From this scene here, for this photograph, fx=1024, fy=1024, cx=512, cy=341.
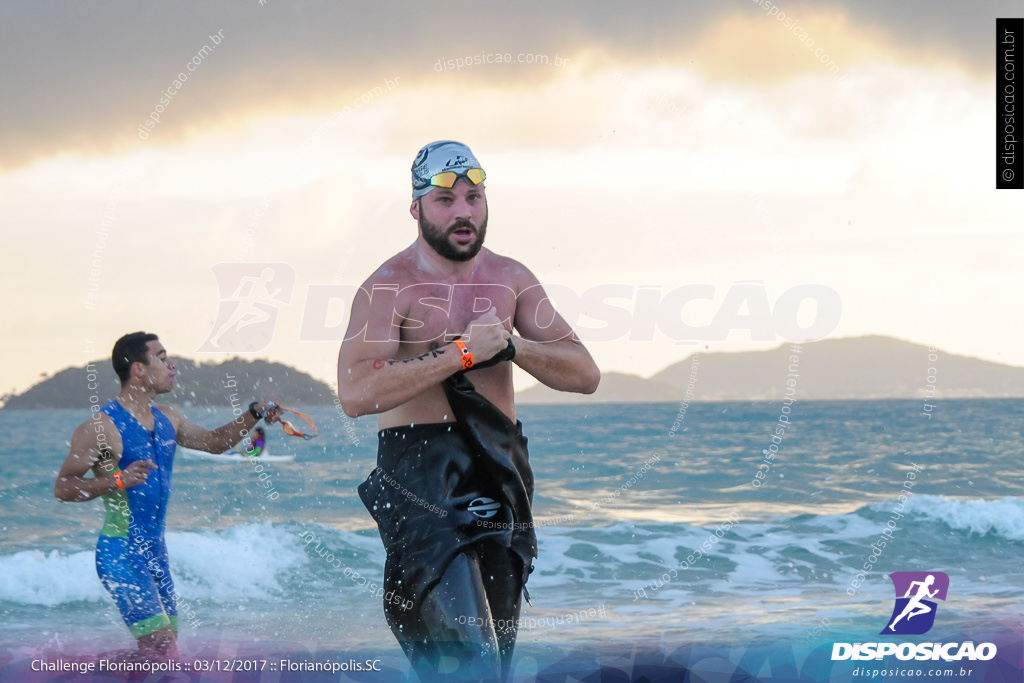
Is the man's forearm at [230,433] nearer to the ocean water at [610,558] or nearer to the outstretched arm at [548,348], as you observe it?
the ocean water at [610,558]

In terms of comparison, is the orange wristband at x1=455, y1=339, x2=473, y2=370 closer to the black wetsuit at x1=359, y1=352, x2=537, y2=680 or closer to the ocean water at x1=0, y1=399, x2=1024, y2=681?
the black wetsuit at x1=359, y1=352, x2=537, y2=680

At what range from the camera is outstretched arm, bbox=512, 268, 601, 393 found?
3824 millimetres

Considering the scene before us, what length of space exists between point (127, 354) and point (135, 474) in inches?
27.9

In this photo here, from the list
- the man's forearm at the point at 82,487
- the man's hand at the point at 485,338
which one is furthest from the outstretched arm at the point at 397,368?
the man's forearm at the point at 82,487

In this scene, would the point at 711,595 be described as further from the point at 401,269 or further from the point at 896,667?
the point at 401,269

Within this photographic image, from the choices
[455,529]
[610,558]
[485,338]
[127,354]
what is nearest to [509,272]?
[485,338]

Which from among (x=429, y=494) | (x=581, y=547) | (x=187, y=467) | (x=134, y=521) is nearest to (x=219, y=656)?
(x=134, y=521)

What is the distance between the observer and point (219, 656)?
8039mm

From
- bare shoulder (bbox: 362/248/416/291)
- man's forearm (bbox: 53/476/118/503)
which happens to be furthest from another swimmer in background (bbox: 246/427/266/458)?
bare shoulder (bbox: 362/248/416/291)

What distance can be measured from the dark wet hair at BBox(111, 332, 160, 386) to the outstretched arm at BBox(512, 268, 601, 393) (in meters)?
2.50

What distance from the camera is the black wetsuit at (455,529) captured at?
381cm

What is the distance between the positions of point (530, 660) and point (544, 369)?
456 cm

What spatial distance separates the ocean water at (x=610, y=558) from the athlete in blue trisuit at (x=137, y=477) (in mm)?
1451

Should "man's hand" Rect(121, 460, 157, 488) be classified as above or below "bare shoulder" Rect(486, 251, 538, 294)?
below
